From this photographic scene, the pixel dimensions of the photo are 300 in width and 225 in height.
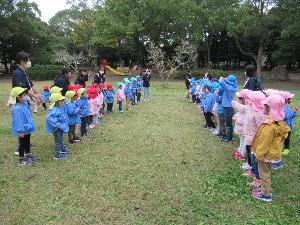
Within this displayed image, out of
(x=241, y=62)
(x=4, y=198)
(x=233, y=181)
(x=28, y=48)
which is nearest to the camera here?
(x=4, y=198)

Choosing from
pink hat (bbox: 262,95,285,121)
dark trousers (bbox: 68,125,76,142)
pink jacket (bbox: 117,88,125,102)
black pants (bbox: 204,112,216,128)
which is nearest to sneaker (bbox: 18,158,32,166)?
dark trousers (bbox: 68,125,76,142)

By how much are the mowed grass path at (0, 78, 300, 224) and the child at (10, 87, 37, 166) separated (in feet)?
0.83

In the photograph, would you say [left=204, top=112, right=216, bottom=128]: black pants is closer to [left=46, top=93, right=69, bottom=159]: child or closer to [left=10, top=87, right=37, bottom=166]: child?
[left=46, top=93, right=69, bottom=159]: child

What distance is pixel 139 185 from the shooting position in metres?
5.43

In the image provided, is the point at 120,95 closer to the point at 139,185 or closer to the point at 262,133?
the point at 139,185

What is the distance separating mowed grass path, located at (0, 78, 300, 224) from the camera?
4.45 metres

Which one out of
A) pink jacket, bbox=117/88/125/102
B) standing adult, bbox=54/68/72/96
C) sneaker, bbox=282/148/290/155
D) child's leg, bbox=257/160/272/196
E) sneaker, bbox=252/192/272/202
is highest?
standing adult, bbox=54/68/72/96

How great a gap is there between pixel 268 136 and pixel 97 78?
10.6m

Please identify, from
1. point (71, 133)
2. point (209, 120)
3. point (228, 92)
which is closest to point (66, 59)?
point (209, 120)

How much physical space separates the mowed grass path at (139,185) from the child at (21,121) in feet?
0.83

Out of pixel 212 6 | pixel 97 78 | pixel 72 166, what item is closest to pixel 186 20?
pixel 212 6

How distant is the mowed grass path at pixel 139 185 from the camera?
175 inches

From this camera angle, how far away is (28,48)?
124 feet

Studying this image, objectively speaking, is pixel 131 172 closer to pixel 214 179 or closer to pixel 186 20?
pixel 214 179
